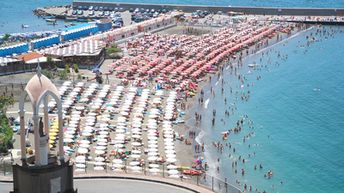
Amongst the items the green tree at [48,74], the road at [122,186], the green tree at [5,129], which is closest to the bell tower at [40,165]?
the road at [122,186]

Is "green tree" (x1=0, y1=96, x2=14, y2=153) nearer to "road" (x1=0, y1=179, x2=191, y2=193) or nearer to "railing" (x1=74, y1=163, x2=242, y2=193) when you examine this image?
"railing" (x1=74, y1=163, x2=242, y2=193)

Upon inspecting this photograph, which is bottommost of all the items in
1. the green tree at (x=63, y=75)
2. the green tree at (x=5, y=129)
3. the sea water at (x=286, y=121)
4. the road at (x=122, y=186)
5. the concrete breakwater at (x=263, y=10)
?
the sea water at (x=286, y=121)

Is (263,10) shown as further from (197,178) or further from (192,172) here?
(197,178)

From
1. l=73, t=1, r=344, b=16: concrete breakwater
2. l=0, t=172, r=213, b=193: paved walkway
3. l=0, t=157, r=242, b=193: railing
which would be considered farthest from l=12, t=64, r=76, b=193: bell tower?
l=73, t=1, r=344, b=16: concrete breakwater

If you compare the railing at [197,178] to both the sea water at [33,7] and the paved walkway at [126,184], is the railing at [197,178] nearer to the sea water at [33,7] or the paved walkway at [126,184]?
the paved walkway at [126,184]

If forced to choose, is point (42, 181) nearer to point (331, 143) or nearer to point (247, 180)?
point (247, 180)

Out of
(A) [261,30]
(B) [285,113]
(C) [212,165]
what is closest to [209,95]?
(B) [285,113]
